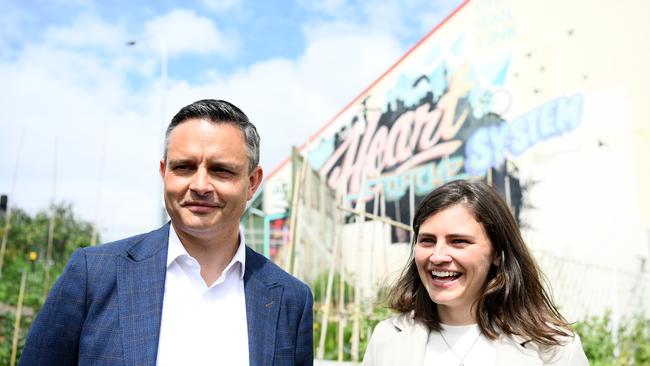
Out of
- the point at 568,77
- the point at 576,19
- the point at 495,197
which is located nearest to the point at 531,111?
the point at 568,77

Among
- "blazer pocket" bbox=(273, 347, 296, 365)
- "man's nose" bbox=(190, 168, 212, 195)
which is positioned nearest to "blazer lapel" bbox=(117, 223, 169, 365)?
"man's nose" bbox=(190, 168, 212, 195)

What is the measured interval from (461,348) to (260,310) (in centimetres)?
66

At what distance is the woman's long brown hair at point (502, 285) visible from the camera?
189cm

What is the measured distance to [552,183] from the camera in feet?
24.3

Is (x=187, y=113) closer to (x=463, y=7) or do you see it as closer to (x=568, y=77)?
(x=568, y=77)

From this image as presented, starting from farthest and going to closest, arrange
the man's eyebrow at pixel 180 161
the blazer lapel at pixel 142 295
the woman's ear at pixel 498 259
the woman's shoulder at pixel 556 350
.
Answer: the woman's ear at pixel 498 259 → the woman's shoulder at pixel 556 350 → the man's eyebrow at pixel 180 161 → the blazer lapel at pixel 142 295

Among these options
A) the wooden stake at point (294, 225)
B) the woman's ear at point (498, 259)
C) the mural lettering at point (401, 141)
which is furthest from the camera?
the mural lettering at point (401, 141)

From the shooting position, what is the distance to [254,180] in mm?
1765

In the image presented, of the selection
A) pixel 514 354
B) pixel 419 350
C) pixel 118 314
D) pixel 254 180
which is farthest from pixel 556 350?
pixel 118 314

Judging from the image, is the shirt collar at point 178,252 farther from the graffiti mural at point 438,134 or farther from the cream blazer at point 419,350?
the graffiti mural at point 438,134

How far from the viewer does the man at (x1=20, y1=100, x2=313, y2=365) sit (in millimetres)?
1511

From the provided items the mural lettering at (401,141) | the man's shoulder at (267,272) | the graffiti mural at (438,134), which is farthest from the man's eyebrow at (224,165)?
the mural lettering at (401,141)

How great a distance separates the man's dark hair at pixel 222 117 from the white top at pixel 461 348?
821mm

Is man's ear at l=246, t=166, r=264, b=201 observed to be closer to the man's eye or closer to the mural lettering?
the man's eye
